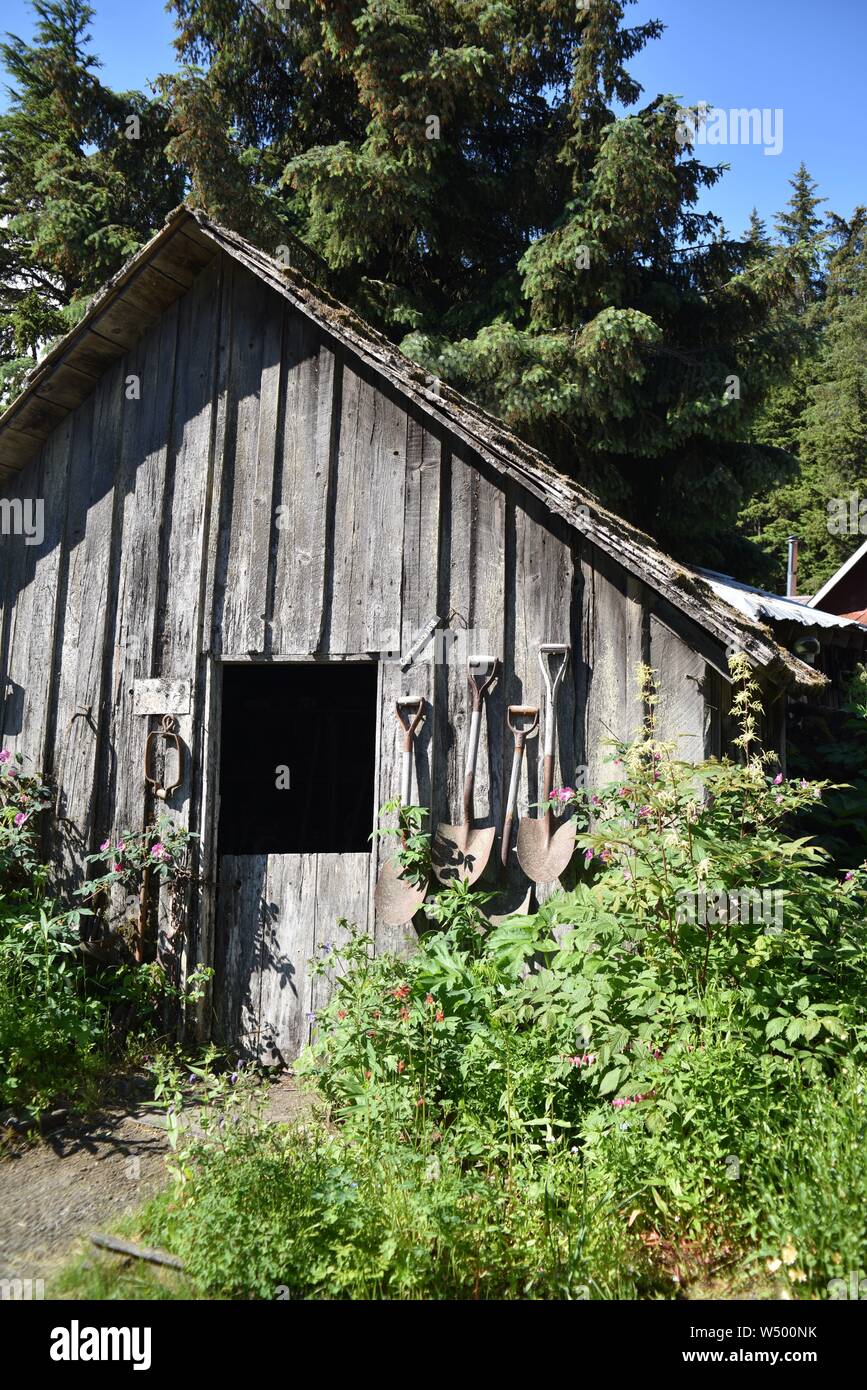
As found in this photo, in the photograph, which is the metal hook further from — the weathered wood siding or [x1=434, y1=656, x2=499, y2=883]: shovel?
[x1=434, y1=656, x2=499, y2=883]: shovel

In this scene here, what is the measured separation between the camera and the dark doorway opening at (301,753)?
388 inches

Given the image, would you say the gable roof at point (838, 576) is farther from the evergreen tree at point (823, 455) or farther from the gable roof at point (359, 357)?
the gable roof at point (359, 357)

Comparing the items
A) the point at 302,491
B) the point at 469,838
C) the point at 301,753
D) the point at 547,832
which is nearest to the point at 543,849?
the point at 547,832

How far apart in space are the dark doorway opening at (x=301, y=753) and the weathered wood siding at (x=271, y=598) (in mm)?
3699

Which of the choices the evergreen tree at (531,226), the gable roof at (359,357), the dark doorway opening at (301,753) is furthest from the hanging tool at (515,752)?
the evergreen tree at (531,226)

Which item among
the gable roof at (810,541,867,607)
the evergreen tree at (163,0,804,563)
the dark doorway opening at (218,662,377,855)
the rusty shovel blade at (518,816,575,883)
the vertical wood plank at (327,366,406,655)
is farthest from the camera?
the gable roof at (810,541,867,607)

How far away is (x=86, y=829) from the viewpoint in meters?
5.99

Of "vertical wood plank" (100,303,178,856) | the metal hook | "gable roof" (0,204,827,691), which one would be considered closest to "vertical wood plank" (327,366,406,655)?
"gable roof" (0,204,827,691)

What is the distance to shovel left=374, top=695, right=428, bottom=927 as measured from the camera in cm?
509

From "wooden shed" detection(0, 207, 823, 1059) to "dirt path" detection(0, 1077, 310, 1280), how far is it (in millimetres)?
884

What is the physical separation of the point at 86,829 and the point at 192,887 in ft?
2.99

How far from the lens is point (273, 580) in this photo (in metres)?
5.70

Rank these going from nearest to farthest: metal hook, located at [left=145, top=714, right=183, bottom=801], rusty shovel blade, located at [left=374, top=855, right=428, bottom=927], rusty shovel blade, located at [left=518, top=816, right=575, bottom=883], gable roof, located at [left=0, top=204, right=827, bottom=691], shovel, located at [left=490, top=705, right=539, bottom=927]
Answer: gable roof, located at [left=0, top=204, right=827, bottom=691], rusty shovel blade, located at [left=518, top=816, right=575, bottom=883], shovel, located at [left=490, top=705, right=539, bottom=927], rusty shovel blade, located at [left=374, top=855, right=428, bottom=927], metal hook, located at [left=145, top=714, right=183, bottom=801]

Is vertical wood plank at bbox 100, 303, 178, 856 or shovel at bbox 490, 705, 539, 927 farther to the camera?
vertical wood plank at bbox 100, 303, 178, 856
